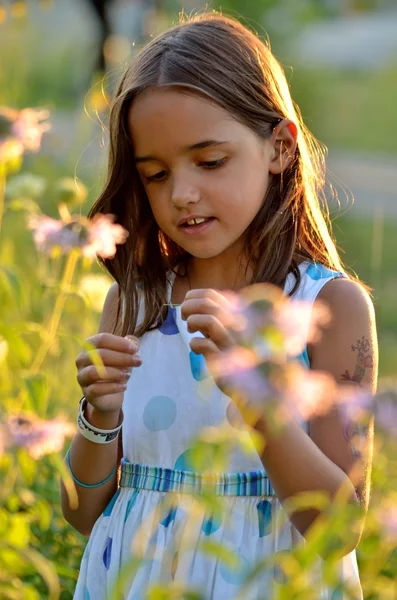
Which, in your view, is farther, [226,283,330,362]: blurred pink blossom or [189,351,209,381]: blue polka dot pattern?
[189,351,209,381]: blue polka dot pattern

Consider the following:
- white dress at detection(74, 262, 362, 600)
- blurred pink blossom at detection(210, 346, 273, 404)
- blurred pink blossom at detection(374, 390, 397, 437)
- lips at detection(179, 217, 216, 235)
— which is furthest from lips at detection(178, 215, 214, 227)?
blurred pink blossom at detection(374, 390, 397, 437)

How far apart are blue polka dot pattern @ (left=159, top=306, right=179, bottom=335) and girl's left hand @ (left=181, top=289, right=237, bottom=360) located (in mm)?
546

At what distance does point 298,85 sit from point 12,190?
5.94 metres

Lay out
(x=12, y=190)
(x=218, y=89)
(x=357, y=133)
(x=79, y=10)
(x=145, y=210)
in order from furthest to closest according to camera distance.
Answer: (x=79, y=10) < (x=357, y=133) < (x=12, y=190) < (x=145, y=210) < (x=218, y=89)

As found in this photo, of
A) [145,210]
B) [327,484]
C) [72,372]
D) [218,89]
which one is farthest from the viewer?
[72,372]

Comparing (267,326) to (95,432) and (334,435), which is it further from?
(95,432)

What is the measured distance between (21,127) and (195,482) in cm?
77

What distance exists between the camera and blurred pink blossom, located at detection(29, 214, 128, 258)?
1767 millimetres

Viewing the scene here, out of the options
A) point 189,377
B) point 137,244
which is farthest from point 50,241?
point 189,377

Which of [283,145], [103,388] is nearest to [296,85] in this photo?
[283,145]

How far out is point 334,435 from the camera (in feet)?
5.13

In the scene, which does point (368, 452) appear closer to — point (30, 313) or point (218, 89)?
point (218, 89)

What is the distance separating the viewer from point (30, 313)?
3.62 metres

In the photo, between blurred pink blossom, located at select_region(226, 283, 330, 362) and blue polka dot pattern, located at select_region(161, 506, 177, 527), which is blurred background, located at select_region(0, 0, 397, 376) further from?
blurred pink blossom, located at select_region(226, 283, 330, 362)
